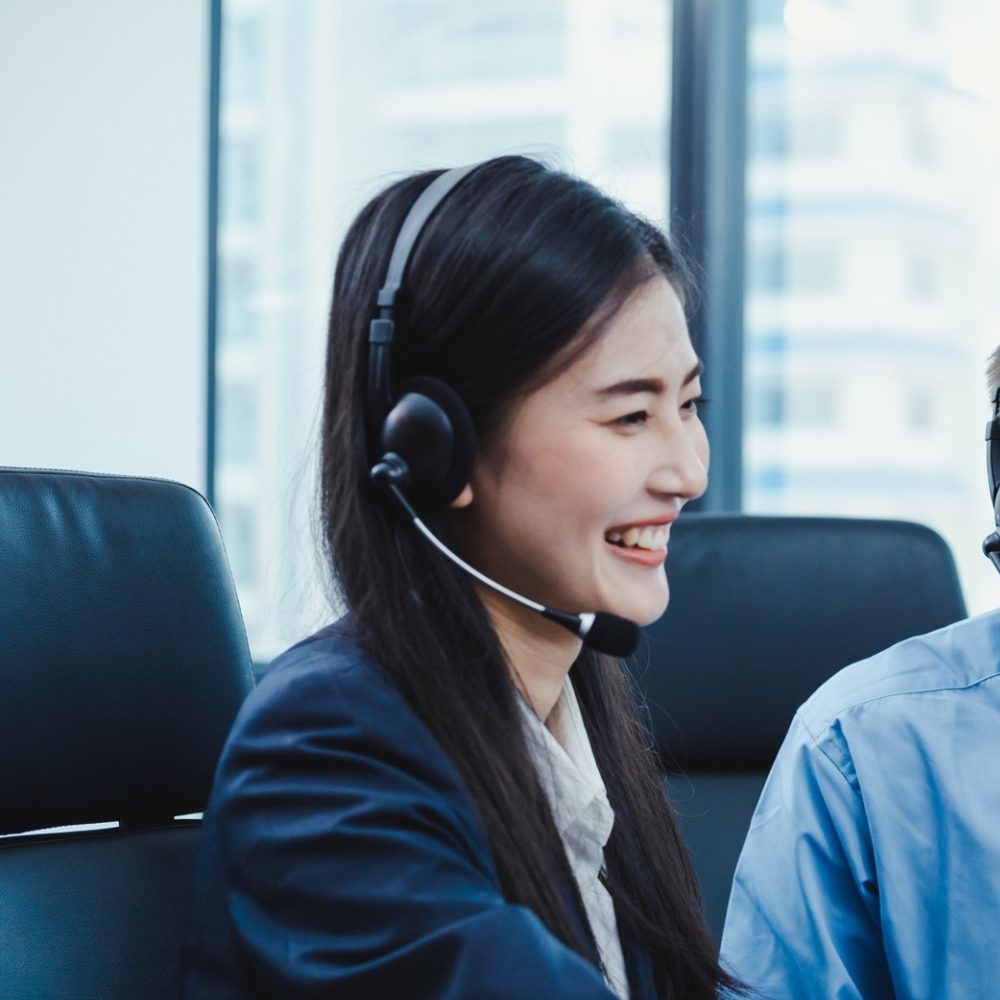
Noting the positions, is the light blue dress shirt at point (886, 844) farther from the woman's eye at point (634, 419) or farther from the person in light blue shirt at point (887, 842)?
the woman's eye at point (634, 419)

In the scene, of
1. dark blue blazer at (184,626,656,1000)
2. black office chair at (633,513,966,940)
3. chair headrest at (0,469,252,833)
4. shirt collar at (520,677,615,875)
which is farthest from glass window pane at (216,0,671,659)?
dark blue blazer at (184,626,656,1000)

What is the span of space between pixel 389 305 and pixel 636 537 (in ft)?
0.69

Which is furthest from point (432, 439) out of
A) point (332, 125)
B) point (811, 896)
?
point (332, 125)

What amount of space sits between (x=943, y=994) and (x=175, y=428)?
4.83ft

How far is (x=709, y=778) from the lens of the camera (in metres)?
1.51

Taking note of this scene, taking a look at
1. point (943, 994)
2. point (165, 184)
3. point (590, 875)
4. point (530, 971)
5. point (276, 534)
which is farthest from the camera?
point (276, 534)

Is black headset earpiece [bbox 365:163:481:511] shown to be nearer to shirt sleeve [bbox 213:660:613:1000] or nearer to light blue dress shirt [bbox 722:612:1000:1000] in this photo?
shirt sleeve [bbox 213:660:613:1000]

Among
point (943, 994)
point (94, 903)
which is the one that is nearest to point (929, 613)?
point (943, 994)

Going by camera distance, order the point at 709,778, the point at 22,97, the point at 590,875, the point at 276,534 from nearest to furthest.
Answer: the point at 590,875 → the point at 709,778 → the point at 22,97 → the point at 276,534

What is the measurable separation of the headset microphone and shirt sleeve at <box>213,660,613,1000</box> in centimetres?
12

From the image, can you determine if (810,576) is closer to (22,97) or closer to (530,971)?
(530,971)

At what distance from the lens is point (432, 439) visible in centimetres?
78

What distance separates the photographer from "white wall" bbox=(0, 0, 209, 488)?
1948 mm

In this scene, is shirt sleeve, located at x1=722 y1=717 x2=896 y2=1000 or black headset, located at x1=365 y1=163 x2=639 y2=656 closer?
black headset, located at x1=365 y1=163 x2=639 y2=656
